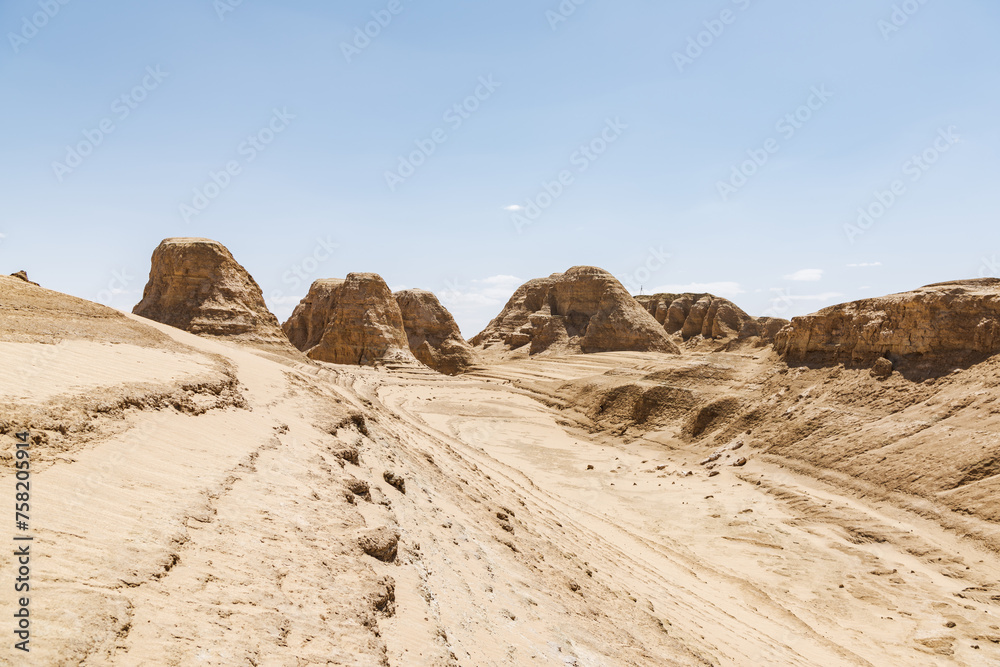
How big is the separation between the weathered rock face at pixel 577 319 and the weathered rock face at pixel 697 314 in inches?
487

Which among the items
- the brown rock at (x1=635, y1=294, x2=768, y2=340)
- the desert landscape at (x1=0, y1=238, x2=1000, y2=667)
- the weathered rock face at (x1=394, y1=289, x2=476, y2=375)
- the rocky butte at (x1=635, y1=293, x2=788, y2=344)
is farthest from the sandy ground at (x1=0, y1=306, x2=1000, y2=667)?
the brown rock at (x1=635, y1=294, x2=768, y2=340)

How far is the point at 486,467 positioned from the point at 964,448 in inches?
366

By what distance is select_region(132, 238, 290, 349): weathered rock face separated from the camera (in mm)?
21977

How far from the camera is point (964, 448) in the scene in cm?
1123

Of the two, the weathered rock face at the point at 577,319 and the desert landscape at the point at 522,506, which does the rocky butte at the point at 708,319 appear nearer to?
the weathered rock face at the point at 577,319

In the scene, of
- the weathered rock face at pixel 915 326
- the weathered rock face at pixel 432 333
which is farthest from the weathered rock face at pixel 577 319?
the weathered rock face at pixel 915 326

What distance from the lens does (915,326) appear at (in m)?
14.8

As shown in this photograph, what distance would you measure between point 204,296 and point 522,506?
18.5 metres

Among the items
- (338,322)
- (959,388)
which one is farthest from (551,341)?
(959,388)

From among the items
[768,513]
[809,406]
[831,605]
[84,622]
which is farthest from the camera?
[809,406]

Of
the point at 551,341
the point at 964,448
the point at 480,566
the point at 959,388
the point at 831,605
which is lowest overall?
the point at 831,605

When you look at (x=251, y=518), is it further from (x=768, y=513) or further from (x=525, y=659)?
(x=768, y=513)

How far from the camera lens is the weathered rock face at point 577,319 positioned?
1443 inches

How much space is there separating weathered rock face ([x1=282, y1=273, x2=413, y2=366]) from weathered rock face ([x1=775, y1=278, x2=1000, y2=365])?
21.8 meters
